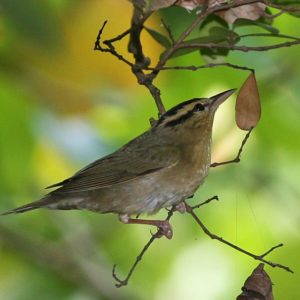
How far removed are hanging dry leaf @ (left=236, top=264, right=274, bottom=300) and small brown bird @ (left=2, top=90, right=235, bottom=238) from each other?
104cm

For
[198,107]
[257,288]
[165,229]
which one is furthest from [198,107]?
[257,288]

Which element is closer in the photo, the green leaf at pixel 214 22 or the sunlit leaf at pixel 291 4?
the sunlit leaf at pixel 291 4

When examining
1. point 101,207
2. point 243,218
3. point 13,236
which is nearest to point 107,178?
point 101,207

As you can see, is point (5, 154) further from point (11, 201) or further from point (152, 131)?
point (152, 131)

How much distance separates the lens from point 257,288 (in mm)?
3602

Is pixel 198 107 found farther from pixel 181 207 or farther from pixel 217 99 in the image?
pixel 181 207

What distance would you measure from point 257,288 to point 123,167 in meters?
1.49

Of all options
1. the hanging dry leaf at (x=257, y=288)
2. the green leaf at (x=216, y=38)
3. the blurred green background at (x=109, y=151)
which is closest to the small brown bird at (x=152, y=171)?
the green leaf at (x=216, y=38)

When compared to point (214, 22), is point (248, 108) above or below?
below

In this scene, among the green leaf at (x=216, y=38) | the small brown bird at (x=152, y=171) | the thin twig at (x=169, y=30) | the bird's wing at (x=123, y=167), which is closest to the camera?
the thin twig at (x=169, y=30)

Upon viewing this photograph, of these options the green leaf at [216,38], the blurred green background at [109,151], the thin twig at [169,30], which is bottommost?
the blurred green background at [109,151]

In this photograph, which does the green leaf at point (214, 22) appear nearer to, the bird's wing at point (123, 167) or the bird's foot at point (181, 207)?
the bird's wing at point (123, 167)

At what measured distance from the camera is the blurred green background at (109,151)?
527cm

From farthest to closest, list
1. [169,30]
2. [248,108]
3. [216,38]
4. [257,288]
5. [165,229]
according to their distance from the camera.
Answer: [165,229]
[216,38]
[169,30]
[248,108]
[257,288]
